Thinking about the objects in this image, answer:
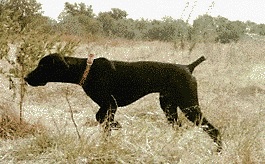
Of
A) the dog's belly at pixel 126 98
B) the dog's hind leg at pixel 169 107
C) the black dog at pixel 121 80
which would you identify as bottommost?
the dog's hind leg at pixel 169 107

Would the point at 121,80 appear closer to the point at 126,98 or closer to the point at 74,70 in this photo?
the point at 126,98

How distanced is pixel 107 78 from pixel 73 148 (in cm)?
113

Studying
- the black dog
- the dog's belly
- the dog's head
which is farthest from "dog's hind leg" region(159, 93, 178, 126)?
the dog's head

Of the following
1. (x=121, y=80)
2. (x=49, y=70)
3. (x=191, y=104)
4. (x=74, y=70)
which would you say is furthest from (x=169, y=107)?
(x=49, y=70)

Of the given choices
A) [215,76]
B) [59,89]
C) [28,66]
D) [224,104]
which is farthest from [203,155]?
[215,76]

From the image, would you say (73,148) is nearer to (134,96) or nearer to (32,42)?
(134,96)

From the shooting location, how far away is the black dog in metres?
4.52

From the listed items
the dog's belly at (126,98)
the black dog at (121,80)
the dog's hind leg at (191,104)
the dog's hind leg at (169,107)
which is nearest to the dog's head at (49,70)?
the black dog at (121,80)

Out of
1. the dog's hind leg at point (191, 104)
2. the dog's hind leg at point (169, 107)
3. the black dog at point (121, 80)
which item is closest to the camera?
the black dog at point (121, 80)

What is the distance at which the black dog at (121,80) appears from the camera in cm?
452

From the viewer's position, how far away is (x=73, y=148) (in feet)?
12.2

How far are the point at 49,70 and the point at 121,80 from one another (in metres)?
0.86

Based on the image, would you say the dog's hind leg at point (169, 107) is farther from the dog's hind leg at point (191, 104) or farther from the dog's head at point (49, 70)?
the dog's head at point (49, 70)

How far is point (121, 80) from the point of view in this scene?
472 centimetres
